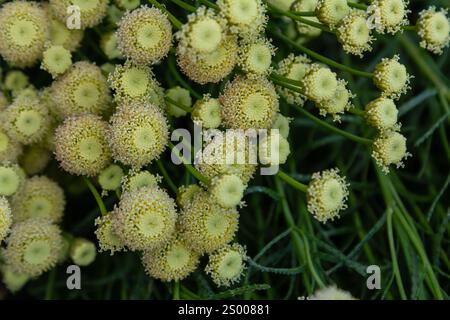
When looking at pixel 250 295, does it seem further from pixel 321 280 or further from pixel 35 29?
pixel 35 29

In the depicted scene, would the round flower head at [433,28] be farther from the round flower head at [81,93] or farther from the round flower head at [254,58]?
the round flower head at [81,93]

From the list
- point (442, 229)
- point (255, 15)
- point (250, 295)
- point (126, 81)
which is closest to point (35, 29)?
point (126, 81)

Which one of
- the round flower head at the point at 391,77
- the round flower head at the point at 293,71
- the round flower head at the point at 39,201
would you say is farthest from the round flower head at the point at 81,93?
the round flower head at the point at 391,77

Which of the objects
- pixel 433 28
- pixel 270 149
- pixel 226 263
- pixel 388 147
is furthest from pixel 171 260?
pixel 433 28

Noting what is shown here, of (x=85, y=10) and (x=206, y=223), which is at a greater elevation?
(x=85, y=10)

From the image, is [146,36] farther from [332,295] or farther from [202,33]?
[332,295]
